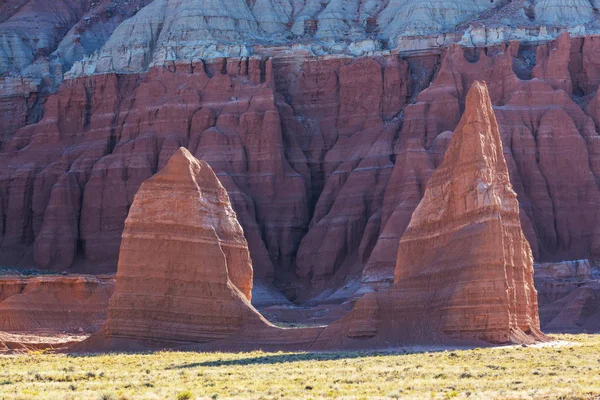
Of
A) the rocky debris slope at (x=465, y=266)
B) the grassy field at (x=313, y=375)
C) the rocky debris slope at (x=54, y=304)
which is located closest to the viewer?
the grassy field at (x=313, y=375)

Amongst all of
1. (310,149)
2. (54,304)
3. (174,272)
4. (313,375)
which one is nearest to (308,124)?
(310,149)

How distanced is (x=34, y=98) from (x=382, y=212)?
1795 inches

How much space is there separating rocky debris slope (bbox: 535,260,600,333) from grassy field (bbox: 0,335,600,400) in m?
28.3

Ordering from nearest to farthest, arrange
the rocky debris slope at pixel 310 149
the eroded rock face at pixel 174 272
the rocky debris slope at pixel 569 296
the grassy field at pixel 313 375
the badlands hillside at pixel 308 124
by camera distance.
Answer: the grassy field at pixel 313 375 < the eroded rock face at pixel 174 272 < the rocky debris slope at pixel 569 296 < the rocky debris slope at pixel 310 149 < the badlands hillside at pixel 308 124

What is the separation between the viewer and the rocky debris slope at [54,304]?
106 m

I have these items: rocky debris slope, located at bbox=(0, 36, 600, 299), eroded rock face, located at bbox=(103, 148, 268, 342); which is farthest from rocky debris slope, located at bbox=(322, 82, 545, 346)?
rocky debris slope, located at bbox=(0, 36, 600, 299)

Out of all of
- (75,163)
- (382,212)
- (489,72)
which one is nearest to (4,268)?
(75,163)

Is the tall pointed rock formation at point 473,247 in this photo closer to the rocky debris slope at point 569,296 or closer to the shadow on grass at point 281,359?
the shadow on grass at point 281,359

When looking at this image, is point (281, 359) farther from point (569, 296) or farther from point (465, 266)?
point (569, 296)

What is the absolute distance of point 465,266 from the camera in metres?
72.2

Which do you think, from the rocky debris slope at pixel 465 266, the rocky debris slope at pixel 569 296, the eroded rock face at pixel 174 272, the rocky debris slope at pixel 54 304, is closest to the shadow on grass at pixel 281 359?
the rocky debris slope at pixel 465 266

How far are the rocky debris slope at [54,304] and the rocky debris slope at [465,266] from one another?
3484 cm

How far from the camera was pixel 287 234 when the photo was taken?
13388 cm

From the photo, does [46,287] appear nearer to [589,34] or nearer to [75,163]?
[75,163]
